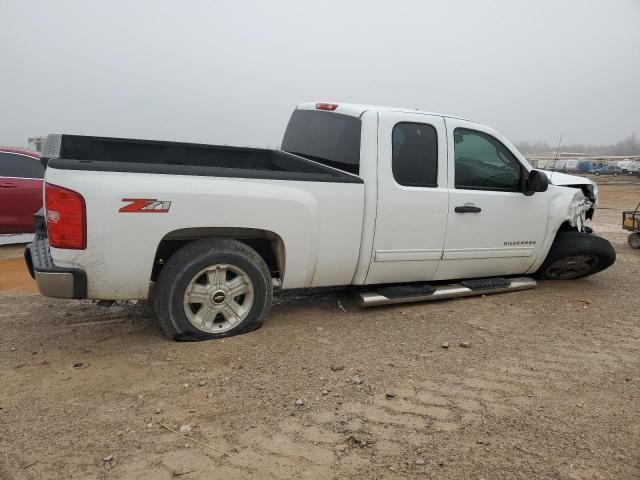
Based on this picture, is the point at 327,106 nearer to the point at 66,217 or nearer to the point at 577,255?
the point at 66,217

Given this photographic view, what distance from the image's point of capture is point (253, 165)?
5.35 metres

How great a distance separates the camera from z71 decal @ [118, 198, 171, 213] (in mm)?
3270

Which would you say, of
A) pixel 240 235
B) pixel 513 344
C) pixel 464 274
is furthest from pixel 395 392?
pixel 464 274

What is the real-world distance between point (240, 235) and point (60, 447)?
6.25ft

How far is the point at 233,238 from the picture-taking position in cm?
394

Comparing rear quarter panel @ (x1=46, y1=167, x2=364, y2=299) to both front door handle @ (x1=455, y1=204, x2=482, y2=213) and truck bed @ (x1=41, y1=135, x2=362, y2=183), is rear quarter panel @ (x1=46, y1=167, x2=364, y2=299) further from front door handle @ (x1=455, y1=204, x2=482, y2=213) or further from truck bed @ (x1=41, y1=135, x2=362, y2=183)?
front door handle @ (x1=455, y1=204, x2=482, y2=213)

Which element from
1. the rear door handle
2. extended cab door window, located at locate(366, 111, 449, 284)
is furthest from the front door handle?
extended cab door window, located at locate(366, 111, 449, 284)

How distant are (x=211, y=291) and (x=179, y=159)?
6.54ft

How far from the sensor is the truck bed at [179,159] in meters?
3.45

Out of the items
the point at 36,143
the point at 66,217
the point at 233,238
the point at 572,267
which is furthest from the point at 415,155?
the point at 36,143

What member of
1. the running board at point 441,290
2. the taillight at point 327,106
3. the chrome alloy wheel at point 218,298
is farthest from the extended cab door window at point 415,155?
the chrome alloy wheel at point 218,298

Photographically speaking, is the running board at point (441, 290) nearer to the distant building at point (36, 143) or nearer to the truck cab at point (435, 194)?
the truck cab at point (435, 194)

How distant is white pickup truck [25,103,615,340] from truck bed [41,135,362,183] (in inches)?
0.5

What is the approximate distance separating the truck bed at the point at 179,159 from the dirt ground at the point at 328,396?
1.26 meters
